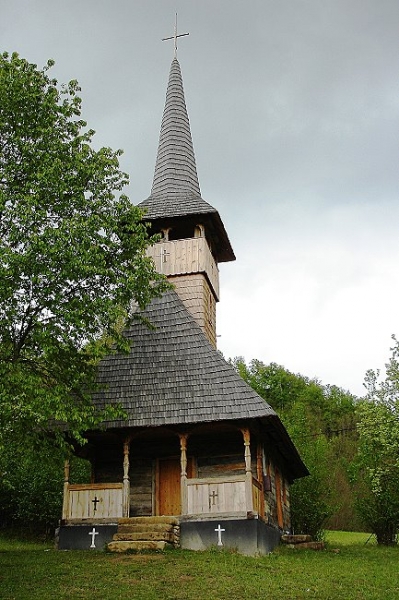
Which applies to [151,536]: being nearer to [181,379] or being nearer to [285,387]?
[181,379]

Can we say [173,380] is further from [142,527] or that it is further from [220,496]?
[142,527]

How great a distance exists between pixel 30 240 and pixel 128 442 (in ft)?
19.6

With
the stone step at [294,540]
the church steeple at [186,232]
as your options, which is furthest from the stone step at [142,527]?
the church steeple at [186,232]

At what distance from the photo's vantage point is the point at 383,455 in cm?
2369

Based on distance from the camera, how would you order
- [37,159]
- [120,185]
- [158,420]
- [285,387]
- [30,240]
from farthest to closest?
1. [285,387]
2. [158,420]
3. [120,185]
4. [37,159]
5. [30,240]

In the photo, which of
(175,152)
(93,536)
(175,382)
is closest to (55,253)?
(175,382)

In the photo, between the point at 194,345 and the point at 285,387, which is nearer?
the point at 194,345

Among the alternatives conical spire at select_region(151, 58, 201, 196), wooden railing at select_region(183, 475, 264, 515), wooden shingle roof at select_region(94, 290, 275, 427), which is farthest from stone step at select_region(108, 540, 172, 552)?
conical spire at select_region(151, 58, 201, 196)

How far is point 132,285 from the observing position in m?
14.2

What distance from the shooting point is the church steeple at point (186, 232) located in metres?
21.1

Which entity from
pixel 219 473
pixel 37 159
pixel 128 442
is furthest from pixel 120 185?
pixel 219 473

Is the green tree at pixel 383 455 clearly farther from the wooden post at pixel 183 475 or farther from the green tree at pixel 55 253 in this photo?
the green tree at pixel 55 253

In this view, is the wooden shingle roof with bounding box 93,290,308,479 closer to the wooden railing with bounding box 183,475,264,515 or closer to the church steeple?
the wooden railing with bounding box 183,475,264,515

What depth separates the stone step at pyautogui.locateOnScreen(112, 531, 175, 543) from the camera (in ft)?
47.5
